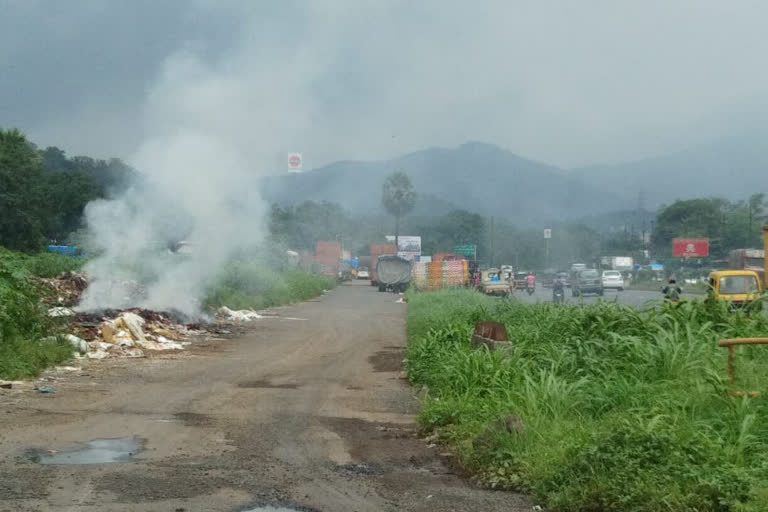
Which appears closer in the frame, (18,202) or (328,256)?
(18,202)

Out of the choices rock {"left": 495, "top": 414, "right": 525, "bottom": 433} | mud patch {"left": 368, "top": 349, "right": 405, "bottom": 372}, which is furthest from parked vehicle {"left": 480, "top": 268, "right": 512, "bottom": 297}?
rock {"left": 495, "top": 414, "right": 525, "bottom": 433}

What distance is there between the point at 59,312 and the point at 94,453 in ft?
36.0

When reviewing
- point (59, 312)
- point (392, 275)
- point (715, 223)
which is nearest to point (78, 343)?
point (59, 312)

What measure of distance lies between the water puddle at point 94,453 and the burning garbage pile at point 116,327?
8.27 metres

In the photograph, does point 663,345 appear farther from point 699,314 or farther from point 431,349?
point 431,349

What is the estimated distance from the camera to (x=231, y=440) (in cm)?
917

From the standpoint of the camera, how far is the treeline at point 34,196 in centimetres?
3900

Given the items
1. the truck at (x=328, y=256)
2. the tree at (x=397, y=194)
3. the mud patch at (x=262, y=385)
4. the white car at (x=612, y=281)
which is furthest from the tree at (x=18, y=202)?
the tree at (x=397, y=194)

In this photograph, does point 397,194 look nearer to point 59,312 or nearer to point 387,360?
point 59,312

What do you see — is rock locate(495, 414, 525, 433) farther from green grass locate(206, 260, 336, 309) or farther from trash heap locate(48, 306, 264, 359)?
green grass locate(206, 260, 336, 309)

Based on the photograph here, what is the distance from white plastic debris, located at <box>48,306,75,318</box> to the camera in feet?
59.9

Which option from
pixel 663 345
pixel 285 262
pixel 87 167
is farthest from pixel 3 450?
pixel 87 167

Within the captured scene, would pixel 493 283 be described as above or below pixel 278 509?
above

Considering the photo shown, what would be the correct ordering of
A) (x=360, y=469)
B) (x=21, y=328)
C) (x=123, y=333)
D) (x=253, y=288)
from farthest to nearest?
(x=253, y=288), (x=123, y=333), (x=21, y=328), (x=360, y=469)
